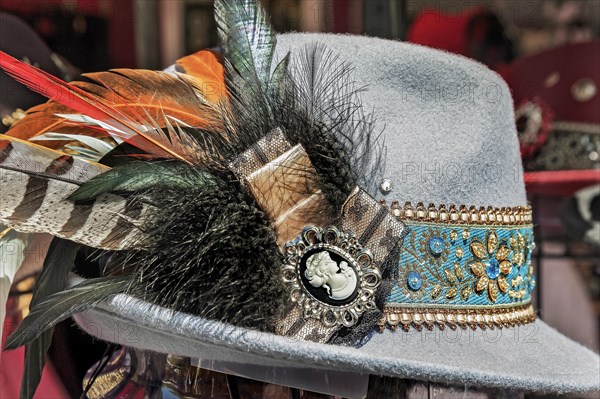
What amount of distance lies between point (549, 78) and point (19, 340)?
2.78 meters

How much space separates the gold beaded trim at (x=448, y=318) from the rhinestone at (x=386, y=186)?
18cm

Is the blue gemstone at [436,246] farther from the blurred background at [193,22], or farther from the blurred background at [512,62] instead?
the blurred background at [193,22]

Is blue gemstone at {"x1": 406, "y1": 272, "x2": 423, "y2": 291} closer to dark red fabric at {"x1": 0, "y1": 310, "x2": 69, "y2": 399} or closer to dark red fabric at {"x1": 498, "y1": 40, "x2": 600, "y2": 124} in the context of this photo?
dark red fabric at {"x1": 0, "y1": 310, "x2": 69, "y2": 399}

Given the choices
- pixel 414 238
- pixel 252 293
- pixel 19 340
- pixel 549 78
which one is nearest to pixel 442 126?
pixel 414 238

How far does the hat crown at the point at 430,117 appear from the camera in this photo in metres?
1.27

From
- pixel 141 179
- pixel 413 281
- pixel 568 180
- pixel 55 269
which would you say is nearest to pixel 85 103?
pixel 141 179

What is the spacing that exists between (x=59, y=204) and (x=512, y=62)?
9.79 ft

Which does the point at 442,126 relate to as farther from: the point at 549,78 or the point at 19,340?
the point at 549,78

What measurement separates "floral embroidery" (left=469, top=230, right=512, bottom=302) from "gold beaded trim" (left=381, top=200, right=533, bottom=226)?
0.10ft

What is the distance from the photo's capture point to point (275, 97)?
123cm

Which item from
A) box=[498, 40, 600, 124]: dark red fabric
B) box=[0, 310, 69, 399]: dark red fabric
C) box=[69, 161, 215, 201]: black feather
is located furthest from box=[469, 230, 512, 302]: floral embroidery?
box=[498, 40, 600, 124]: dark red fabric

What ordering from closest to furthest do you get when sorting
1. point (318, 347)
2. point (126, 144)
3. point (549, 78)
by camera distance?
point (318, 347)
point (126, 144)
point (549, 78)

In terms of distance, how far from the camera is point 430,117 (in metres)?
1.30

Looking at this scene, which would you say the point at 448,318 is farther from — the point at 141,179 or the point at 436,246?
the point at 141,179
